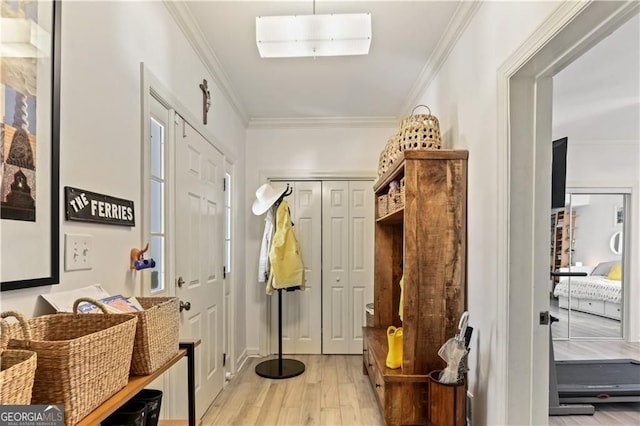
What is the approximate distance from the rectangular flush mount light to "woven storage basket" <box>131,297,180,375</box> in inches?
59.8

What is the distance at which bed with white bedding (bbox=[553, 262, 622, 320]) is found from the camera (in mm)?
4984

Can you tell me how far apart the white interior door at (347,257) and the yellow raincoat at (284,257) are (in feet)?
2.06

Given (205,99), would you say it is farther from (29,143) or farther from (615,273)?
(615,273)

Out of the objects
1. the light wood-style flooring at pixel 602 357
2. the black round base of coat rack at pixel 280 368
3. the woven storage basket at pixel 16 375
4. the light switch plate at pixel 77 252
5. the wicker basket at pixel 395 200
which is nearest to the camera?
the woven storage basket at pixel 16 375

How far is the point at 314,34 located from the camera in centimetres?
204

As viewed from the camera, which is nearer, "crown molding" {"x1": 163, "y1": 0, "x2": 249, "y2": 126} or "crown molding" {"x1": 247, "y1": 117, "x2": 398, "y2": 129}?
"crown molding" {"x1": 163, "y1": 0, "x2": 249, "y2": 126}

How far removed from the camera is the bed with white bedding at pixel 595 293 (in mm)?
4984

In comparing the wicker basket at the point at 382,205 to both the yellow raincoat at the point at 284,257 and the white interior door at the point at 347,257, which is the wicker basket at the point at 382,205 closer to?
the white interior door at the point at 347,257

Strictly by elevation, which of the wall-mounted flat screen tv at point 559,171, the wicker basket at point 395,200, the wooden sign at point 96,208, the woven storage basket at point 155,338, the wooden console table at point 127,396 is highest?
the wall-mounted flat screen tv at point 559,171

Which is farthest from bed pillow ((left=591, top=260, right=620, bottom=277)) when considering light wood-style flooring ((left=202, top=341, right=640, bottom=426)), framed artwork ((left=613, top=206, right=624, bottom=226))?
light wood-style flooring ((left=202, top=341, right=640, bottom=426))

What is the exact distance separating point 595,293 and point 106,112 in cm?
612

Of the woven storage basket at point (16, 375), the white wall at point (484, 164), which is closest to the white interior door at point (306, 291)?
the white wall at point (484, 164)

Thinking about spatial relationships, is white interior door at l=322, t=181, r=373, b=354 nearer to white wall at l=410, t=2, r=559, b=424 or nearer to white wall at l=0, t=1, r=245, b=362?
white wall at l=410, t=2, r=559, b=424

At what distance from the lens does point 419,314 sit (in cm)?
209
